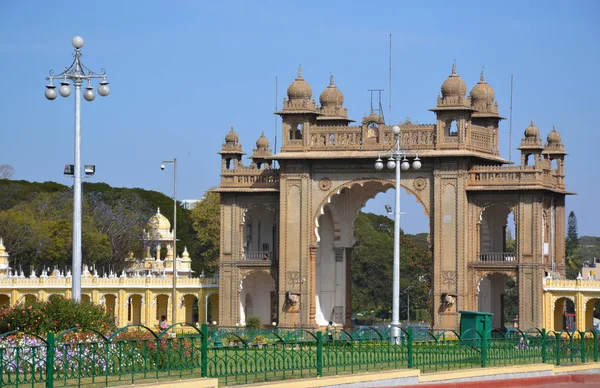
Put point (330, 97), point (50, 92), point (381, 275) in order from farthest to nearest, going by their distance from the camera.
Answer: point (381, 275)
point (330, 97)
point (50, 92)

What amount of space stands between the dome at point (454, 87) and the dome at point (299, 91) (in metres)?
5.90

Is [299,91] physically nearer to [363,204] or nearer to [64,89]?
[363,204]

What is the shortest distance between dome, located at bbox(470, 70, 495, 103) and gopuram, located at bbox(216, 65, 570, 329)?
0.23ft

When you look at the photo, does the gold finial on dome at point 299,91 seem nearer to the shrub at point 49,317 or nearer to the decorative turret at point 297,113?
the decorative turret at point 297,113

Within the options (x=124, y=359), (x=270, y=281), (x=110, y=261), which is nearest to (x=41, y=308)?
(x=124, y=359)

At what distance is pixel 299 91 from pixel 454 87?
21.6ft

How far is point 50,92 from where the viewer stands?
3034 centimetres

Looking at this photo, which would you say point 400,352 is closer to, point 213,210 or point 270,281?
point 270,281

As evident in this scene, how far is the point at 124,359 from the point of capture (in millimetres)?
21984

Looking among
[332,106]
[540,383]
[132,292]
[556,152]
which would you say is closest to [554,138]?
[556,152]

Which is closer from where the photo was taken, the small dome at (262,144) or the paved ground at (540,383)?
the paved ground at (540,383)

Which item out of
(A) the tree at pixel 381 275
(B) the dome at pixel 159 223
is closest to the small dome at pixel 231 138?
(B) the dome at pixel 159 223

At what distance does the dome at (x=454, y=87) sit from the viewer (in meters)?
49.9

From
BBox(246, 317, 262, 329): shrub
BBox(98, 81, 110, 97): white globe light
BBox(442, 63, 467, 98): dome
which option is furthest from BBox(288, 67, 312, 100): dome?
BBox(98, 81, 110, 97): white globe light
